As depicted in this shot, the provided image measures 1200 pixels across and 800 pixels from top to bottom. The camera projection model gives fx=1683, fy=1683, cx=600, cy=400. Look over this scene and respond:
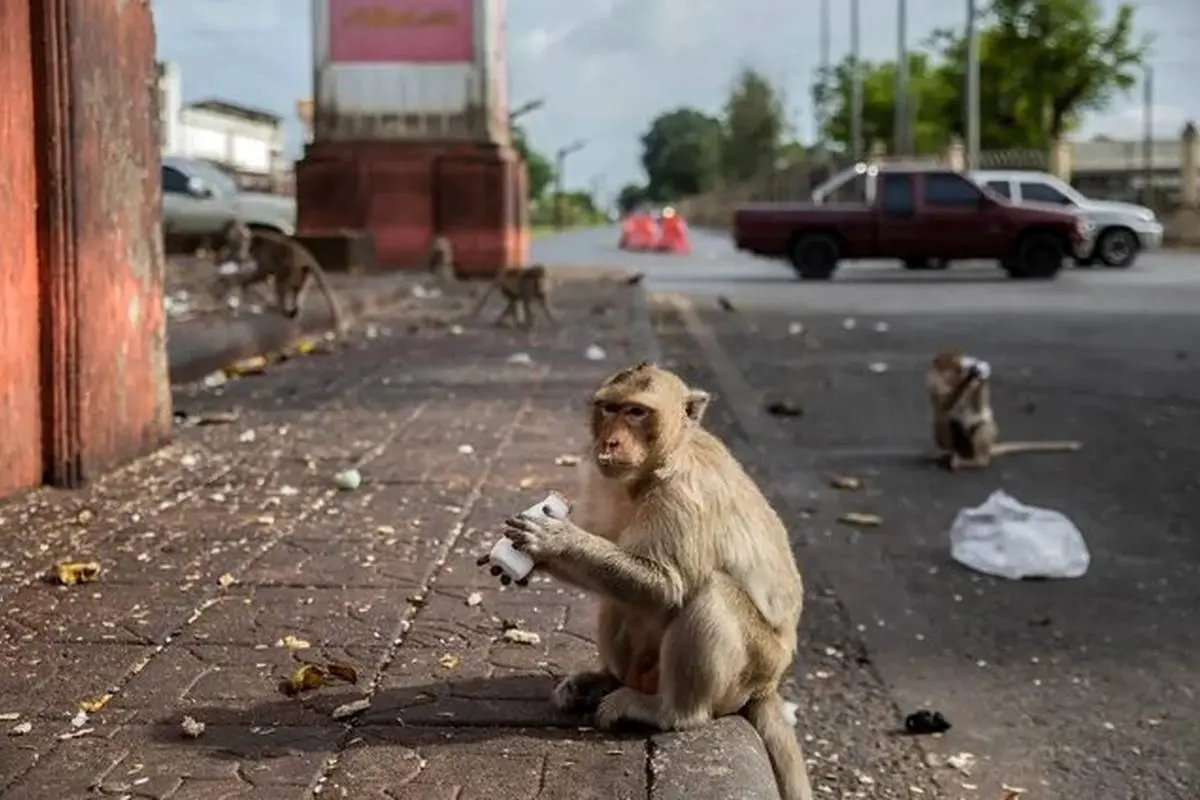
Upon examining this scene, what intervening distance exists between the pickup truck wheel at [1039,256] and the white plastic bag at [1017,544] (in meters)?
21.4

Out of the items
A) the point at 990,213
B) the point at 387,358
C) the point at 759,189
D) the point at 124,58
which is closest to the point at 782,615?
the point at 124,58

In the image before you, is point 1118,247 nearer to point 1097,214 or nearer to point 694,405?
point 1097,214

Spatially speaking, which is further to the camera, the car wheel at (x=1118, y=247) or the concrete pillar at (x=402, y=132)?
the car wheel at (x=1118, y=247)

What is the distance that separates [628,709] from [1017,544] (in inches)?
131

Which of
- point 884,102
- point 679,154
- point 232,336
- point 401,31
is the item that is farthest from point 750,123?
point 232,336

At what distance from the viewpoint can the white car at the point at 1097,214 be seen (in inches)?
1175

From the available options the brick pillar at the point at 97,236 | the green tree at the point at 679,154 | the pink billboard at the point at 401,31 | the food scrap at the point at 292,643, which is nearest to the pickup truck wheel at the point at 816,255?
the pink billboard at the point at 401,31

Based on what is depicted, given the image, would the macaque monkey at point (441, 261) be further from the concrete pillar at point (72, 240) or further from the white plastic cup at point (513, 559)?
the white plastic cup at point (513, 559)

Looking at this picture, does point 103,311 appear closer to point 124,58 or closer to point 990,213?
point 124,58

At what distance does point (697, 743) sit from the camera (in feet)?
10.8

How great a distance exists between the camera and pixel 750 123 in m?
105

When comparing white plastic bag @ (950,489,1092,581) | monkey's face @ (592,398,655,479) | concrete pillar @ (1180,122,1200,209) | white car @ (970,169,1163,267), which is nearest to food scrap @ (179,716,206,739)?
monkey's face @ (592,398,655,479)

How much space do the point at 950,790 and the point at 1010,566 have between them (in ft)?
7.27

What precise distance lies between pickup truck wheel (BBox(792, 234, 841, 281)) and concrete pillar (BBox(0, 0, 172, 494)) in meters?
21.4
